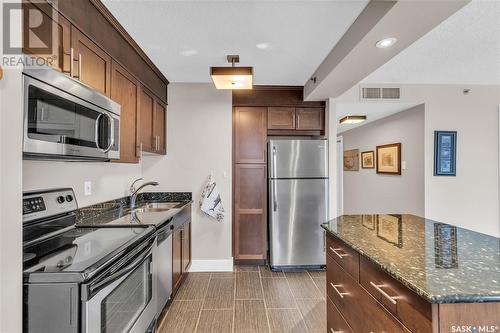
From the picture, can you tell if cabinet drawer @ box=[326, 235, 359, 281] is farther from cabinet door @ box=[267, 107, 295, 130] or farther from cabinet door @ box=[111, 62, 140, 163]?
cabinet door @ box=[267, 107, 295, 130]

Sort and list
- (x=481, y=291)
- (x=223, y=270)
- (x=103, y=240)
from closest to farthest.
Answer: (x=481, y=291) → (x=103, y=240) → (x=223, y=270)

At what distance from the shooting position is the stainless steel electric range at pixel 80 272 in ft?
3.61

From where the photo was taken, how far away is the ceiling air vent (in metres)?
3.74

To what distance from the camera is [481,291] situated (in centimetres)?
91

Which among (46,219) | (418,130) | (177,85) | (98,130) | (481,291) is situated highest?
(177,85)

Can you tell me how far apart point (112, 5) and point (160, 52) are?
29.9 inches

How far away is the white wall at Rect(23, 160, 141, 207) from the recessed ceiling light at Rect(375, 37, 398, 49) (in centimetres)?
251

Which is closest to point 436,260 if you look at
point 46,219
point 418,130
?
point 46,219

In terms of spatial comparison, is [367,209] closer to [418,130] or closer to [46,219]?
[418,130]

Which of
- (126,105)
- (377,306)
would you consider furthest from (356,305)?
(126,105)

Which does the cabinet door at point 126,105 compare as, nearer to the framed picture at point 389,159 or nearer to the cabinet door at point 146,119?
the cabinet door at point 146,119

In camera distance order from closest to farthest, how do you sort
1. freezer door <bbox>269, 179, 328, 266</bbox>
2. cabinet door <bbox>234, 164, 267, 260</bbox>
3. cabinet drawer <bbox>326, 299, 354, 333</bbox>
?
cabinet drawer <bbox>326, 299, 354, 333</bbox>, freezer door <bbox>269, 179, 328, 266</bbox>, cabinet door <bbox>234, 164, 267, 260</bbox>
